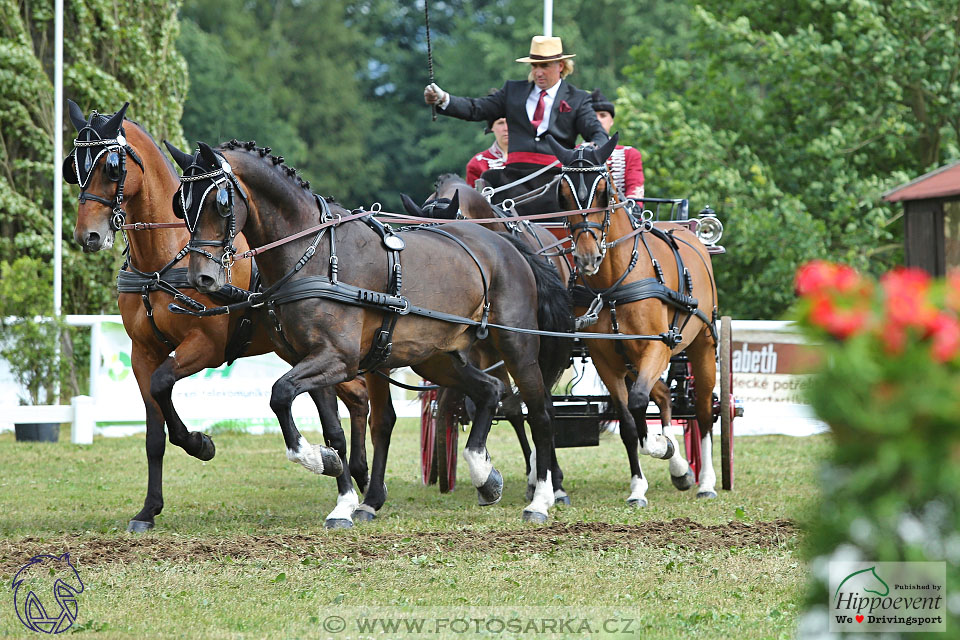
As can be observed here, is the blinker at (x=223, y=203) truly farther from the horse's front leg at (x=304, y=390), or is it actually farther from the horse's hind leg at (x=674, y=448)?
the horse's hind leg at (x=674, y=448)

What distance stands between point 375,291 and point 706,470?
10.6 feet

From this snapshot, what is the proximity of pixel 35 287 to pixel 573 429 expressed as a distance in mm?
7302

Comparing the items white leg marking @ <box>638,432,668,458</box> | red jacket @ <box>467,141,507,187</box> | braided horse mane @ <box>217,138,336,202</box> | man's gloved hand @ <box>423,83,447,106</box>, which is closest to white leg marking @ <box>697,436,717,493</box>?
white leg marking @ <box>638,432,668,458</box>

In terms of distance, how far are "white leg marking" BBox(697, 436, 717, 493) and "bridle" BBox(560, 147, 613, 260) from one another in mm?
2056

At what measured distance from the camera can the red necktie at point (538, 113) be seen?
329 inches

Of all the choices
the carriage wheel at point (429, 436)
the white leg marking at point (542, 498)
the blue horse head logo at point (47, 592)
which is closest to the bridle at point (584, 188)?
the white leg marking at point (542, 498)

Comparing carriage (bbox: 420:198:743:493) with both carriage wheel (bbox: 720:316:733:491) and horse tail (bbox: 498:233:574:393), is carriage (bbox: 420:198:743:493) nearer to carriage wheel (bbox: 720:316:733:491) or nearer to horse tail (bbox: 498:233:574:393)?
carriage wheel (bbox: 720:316:733:491)

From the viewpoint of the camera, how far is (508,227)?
308 inches

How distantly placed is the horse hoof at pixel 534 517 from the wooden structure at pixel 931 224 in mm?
9930

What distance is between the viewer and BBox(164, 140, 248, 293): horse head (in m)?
5.66

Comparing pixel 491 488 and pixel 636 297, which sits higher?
pixel 636 297

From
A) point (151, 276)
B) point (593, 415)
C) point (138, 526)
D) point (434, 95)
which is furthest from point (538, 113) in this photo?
point (138, 526)

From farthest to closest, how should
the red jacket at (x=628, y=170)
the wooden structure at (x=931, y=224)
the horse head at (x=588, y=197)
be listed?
the wooden structure at (x=931, y=224)
the red jacket at (x=628, y=170)
the horse head at (x=588, y=197)

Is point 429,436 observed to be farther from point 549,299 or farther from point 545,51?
point 545,51
